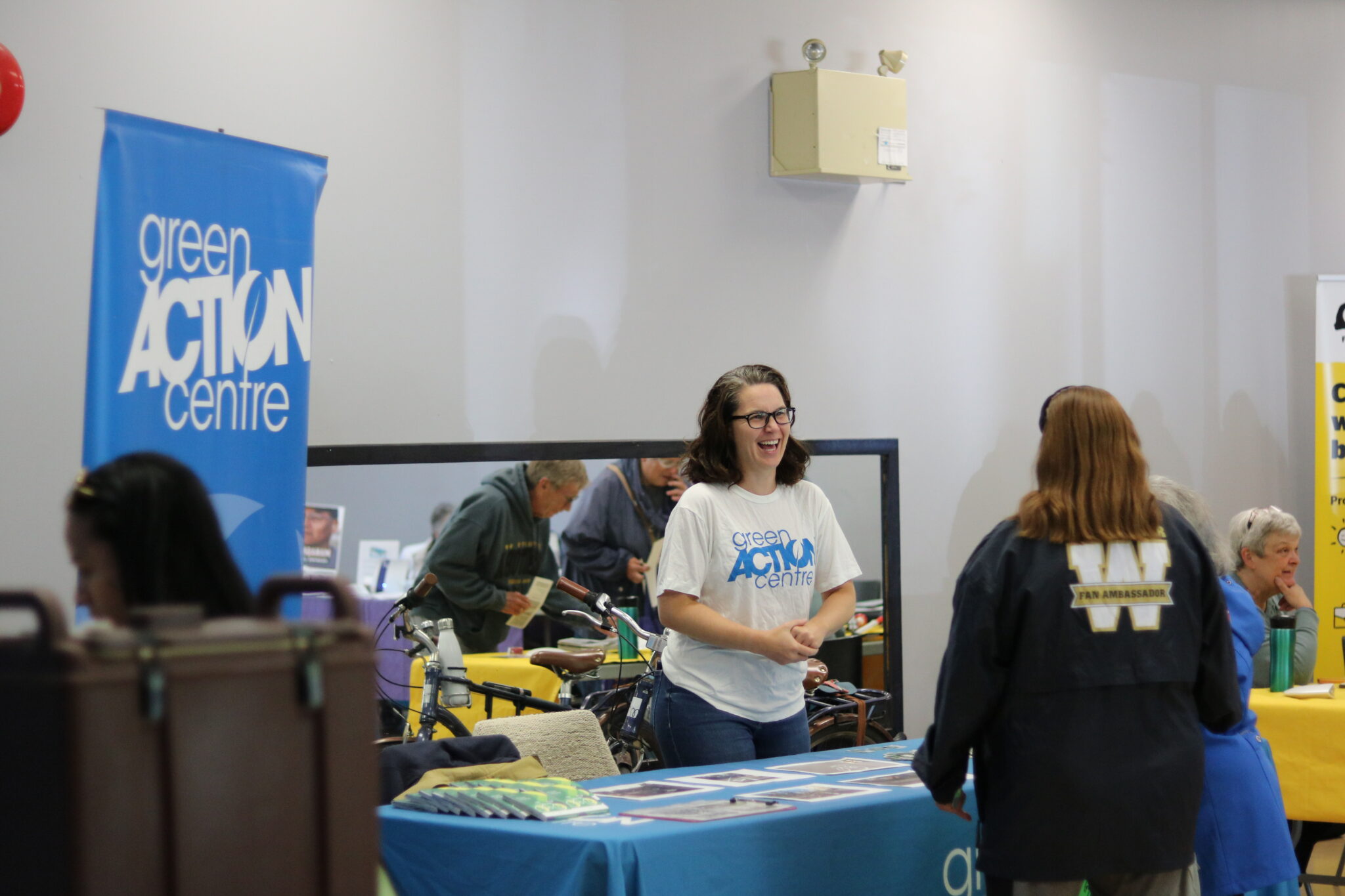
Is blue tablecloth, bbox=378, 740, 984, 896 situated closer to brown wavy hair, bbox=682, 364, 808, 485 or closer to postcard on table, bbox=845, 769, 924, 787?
postcard on table, bbox=845, 769, 924, 787

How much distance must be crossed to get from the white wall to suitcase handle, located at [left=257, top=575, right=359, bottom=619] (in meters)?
2.68

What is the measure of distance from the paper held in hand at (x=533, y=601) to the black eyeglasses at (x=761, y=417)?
1.21 meters

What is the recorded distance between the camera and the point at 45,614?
90 cm

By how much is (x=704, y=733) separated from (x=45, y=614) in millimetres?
2064

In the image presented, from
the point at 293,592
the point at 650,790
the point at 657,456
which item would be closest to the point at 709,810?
the point at 650,790

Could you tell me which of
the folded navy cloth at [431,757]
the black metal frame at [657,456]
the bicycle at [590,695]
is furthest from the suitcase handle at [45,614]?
the black metal frame at [657,456]

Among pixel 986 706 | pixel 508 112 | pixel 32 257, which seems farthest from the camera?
pixel 508 112

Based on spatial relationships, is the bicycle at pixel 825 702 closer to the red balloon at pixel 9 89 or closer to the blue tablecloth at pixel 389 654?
the blue tablecloth at pixel 389 654

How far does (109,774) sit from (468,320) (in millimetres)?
3298

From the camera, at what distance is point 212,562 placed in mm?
1067

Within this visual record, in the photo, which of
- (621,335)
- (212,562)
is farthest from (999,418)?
(212,562)

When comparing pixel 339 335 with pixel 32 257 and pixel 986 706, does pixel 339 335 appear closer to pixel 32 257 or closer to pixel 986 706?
pixel 32 257

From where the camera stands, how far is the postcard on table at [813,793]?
2445mm

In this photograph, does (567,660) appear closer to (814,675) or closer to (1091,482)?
(814,675)
